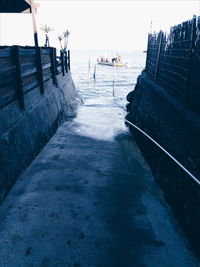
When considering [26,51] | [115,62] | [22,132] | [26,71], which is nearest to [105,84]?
[26,51]

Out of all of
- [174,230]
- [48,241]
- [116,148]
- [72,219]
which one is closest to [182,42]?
[116,148]

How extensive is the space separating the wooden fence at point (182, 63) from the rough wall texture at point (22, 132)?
408 centimetres

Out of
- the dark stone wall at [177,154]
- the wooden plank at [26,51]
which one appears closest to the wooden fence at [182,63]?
the dark stone wall at [177,154]

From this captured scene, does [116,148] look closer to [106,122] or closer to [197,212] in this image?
[106,122]

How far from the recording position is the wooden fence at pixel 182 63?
199 inches

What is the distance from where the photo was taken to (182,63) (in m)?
6.01

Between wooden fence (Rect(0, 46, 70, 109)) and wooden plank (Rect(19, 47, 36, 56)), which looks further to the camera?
wooden plank (Rect(19, 47, 36, 56))

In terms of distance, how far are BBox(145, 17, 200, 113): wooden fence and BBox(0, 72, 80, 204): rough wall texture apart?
408 centimetres

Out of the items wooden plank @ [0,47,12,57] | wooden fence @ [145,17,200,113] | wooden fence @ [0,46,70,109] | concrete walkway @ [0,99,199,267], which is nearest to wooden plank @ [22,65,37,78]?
wooden fence @ [0,46,70,109]

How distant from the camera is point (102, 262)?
3.63 meters

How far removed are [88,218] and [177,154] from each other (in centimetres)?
229

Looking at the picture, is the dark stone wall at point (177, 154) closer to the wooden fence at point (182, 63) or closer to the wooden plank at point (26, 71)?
the wooden fence at point (182, 63)

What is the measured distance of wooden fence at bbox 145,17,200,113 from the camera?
505 centimetres

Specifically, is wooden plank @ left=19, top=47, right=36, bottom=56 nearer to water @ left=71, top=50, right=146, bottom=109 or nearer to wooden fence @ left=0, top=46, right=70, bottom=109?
wooden fence @ left=0, top=46, right=70, bottom=109
